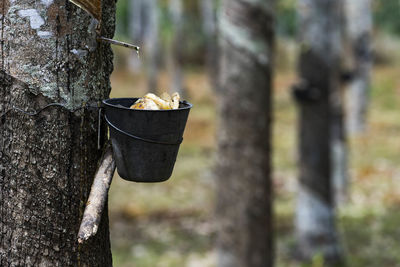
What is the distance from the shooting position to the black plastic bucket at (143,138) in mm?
1934

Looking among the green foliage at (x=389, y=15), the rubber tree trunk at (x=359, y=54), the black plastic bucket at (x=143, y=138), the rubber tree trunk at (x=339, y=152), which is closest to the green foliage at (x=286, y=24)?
the green foliage at (x=389, y=15)

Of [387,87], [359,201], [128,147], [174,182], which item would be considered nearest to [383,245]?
[359,201]

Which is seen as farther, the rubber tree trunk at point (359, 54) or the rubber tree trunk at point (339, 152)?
the rubber tree trunk at point (359, 54)

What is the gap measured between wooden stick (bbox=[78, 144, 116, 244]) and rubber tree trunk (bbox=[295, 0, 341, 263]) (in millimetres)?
5555

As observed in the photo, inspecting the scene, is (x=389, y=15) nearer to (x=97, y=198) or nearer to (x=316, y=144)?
(x=316, y=144)

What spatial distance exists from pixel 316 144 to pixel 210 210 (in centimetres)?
298

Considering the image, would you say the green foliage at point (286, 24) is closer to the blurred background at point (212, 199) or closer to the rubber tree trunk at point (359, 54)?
→ the blurred background at point (212, 199)

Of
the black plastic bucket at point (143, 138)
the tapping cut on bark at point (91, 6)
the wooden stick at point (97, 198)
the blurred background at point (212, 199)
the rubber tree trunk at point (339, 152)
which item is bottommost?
the blurred background at point (212, 199)

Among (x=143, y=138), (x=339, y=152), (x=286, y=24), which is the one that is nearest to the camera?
(x=143, y=138)

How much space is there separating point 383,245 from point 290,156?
7216 millimetres

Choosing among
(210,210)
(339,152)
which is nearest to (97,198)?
(210,210)

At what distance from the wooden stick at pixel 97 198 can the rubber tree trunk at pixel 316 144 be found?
18.2ft

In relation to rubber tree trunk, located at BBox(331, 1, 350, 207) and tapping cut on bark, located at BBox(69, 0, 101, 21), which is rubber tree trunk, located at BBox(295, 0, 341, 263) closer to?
rubber tree trunk, located at BBox(331, 1, 350, 207)

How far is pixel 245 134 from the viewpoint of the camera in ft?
16.0
